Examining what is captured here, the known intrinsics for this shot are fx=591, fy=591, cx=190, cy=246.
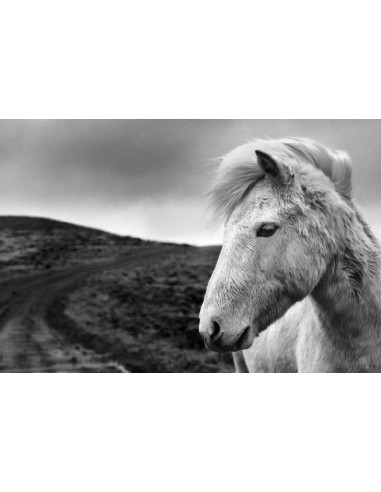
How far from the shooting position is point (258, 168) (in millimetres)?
2748

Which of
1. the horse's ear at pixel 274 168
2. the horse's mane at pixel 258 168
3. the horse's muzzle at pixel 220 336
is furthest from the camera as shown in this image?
the horse's mane at pixel 258 168

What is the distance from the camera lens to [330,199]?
108 inches

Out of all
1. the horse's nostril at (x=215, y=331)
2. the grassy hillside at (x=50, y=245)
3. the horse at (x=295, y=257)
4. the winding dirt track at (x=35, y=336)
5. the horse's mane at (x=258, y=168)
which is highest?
the horse's mane at (x=258, y=168)

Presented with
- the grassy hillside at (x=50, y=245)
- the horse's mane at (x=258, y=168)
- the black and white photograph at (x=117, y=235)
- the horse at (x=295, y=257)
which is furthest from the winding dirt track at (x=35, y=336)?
the horse at (x=295, y=257)

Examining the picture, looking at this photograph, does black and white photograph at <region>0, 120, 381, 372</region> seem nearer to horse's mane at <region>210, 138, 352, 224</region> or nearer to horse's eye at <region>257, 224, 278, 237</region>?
horse's mane at <region>210, 138, 352, 224</region>

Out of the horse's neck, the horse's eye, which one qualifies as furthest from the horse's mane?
the horse's neck

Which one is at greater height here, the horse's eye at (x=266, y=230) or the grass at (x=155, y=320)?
the horse's eye at (x=266, y=230)

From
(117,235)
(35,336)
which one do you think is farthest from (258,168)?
(35,336)

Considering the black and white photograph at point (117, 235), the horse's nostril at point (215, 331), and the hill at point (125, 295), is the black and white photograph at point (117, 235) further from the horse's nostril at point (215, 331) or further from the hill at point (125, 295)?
the horse's nostril at point (215, 331)

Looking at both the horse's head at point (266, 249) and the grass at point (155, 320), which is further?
the grass at point (155, 320)

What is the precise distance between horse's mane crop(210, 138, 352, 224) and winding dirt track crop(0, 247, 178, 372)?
1394 mm

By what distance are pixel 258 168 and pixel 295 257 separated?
46cm

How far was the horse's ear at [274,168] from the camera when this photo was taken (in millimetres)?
2652

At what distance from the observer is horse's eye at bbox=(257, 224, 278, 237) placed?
264cm
